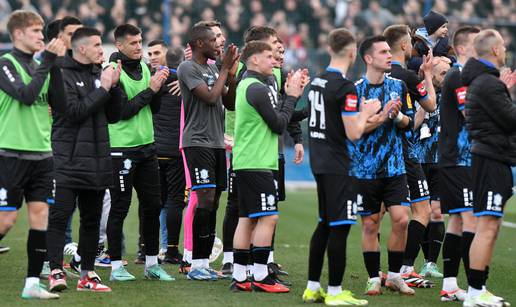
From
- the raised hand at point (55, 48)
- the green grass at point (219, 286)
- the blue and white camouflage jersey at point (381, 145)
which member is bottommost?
the green grass at point (219, 286)

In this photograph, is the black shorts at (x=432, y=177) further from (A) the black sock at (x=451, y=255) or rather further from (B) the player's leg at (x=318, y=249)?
(B) the player's leg at (x=318, y=249)

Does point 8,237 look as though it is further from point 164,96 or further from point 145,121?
point 145,121

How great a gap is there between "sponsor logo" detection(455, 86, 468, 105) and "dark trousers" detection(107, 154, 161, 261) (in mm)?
3079

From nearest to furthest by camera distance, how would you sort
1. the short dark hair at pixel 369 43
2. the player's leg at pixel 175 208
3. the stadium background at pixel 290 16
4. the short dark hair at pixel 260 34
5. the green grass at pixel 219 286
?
the green grass at pixel 219 286
the short dark hair at pixel 369 43
the short dark hair at pixel 260 34
the player's leg at pixel 175 208
the stadium background at pixel 290 16

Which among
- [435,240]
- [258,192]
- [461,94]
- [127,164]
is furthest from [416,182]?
[127,164]

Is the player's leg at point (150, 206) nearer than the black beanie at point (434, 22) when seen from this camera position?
Yes

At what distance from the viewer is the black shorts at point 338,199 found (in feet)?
28.4

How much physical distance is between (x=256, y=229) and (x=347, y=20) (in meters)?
17.3

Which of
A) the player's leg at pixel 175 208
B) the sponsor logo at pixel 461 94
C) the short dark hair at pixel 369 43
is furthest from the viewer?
the player's leg at pixel 175 208

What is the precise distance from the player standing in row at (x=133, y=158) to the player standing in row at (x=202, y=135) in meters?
0.30

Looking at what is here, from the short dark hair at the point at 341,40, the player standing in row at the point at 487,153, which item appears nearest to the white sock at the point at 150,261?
the short dark hair at the point at 341,40

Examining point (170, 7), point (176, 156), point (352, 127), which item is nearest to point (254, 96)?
point (352, 127)

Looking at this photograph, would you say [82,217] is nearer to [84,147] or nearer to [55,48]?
[84,147]

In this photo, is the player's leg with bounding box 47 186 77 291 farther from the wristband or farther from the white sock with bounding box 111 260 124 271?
the wristband
